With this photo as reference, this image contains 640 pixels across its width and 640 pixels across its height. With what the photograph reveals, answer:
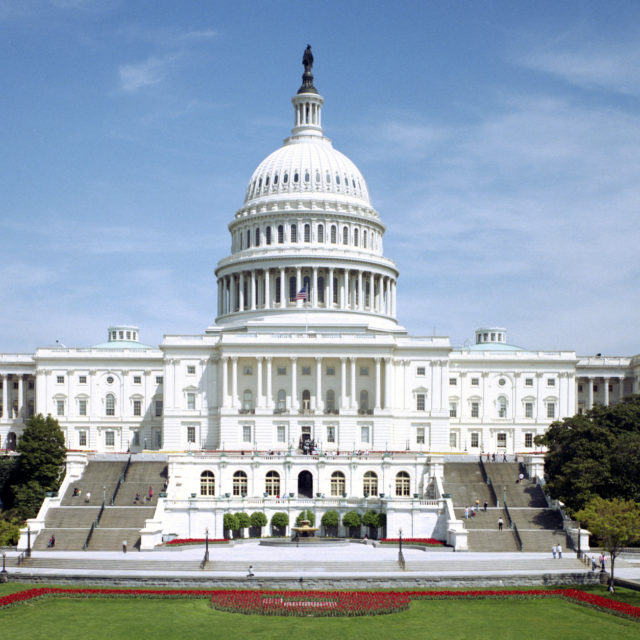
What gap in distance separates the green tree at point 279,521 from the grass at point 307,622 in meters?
29.6

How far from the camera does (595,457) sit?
9144 centimetres

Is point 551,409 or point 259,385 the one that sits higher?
point 259,385

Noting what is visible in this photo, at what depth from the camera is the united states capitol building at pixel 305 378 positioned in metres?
102

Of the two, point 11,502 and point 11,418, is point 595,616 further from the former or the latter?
point 11,418

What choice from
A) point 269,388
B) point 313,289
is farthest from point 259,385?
point 313,289

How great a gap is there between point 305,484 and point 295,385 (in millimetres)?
21003

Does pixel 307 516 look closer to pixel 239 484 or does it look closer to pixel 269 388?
pixel 239 484

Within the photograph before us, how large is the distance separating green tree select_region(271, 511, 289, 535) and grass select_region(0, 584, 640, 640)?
29566 mm

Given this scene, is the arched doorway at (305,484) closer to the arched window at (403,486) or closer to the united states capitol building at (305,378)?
the united states capitol building at (305,378)

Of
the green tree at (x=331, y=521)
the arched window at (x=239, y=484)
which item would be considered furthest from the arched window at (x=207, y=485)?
the green tree at (x=331, y=521)

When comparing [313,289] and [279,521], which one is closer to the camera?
[279,521]

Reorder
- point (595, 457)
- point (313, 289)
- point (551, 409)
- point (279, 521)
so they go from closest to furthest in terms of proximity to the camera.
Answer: point (595, 457)
point (279, 521)
point (551, 409)
point (313, 289)

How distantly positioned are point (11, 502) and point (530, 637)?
5986 centimetres

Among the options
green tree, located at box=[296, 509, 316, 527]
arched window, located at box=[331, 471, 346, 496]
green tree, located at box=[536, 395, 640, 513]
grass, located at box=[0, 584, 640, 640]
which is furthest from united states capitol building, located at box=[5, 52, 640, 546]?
grass, located at box=[0, 584, 640, 640]
